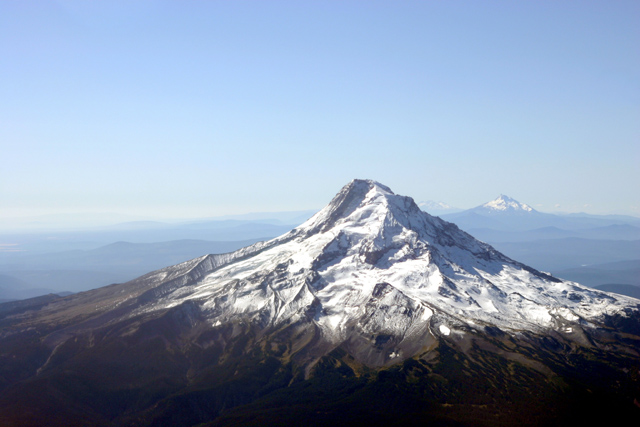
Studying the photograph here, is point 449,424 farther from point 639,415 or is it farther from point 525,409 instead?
point 639,415

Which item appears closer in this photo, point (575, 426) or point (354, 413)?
point (575, 426)

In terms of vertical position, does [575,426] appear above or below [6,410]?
below

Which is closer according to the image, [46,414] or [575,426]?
[575,426]

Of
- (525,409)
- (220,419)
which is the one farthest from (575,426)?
(220,419)

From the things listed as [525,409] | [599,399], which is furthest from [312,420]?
[599,399]

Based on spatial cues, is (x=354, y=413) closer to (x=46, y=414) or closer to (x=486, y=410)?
(x=486, y=410)

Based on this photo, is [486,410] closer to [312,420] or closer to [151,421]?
[312,420]

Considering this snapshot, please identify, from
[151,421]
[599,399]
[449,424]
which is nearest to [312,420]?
[449,424]
